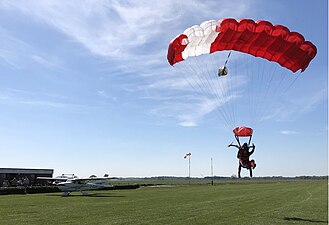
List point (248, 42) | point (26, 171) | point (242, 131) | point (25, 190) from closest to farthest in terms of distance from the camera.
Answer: point (248, 42), point (242, 131), point (25, 190), point (26, 171)

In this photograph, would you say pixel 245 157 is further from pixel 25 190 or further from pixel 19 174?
pixel 19 174

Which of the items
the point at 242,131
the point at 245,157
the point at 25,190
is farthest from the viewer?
the point at 25,190

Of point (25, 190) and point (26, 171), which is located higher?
point (26, 171)

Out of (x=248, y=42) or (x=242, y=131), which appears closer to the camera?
(x=248, y=42)

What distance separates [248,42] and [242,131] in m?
4.92

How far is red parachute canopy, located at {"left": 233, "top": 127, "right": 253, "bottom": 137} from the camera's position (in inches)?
813

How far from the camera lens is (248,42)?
18.3 meters

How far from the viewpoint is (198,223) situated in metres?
17.3

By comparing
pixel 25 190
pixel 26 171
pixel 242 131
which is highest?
pixel 26 171

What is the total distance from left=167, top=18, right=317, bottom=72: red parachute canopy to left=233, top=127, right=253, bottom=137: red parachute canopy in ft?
12.8

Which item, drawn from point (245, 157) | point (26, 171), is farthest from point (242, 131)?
point (26, 171)


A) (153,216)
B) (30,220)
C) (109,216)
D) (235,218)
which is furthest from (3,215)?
(235,218)

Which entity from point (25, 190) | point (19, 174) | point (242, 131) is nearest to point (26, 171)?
point (19, 174)

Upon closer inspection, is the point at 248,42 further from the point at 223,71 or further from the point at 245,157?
the point at 245,157
